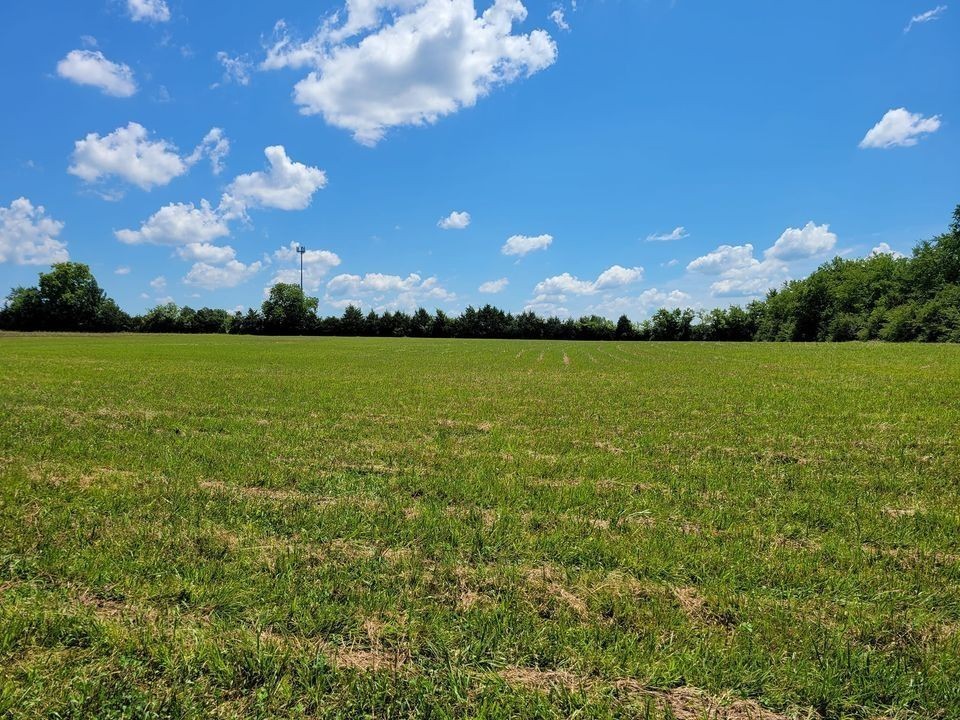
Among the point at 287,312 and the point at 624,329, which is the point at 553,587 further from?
the point at 287,312

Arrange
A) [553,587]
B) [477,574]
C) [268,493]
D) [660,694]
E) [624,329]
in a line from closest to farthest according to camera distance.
→ 1. [660,694]
2. [553,587]
3. [477,574]
4. [268,493]
5. [624,329]

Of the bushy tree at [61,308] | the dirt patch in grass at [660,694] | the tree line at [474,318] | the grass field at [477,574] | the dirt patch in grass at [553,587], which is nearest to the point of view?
the dirt patch in grass at [660,694]

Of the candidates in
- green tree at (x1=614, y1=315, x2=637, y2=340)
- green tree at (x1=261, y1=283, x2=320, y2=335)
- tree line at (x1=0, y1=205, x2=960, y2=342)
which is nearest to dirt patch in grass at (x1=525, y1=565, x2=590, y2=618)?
tree line at (x1=0, y1=205, x2=960, y2=342)

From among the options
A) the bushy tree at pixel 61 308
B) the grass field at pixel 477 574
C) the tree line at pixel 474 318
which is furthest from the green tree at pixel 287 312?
the grass field at pixel 477 574

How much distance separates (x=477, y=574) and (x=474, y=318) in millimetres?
128140

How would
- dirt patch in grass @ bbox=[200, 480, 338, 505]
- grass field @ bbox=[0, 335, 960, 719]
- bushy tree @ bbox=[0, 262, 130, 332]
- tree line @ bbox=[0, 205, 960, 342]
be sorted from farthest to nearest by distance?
bushy tree @ bbox=[0, 262, 130, 332] < tree line @ bbox=[0, 205, 960, 342] < dirt patch in grass @ bbox=[200, 480, 338, 505] < grass field @ bbox=[0, 335, 960, 719]

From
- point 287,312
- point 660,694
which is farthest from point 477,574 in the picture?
point 287,312

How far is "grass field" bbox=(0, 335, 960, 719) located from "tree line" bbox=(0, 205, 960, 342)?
10415cm

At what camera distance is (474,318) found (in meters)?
132

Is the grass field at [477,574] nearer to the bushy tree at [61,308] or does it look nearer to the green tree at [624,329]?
the green tree at [624,329]

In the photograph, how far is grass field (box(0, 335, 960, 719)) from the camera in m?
3.06

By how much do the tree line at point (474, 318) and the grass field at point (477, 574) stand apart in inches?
4100

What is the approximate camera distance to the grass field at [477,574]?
3.06 metres

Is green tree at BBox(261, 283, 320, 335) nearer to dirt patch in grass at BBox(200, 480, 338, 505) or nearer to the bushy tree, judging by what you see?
the bushy tree
